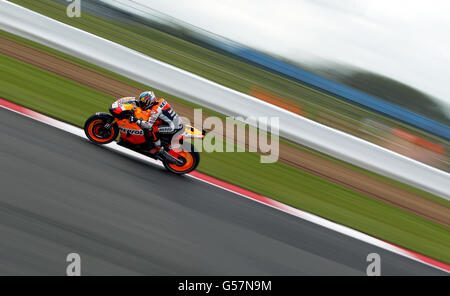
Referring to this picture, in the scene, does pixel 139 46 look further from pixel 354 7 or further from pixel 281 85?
pixel 354 7

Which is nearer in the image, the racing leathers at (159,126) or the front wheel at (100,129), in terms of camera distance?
the racing leathers at (159,126)

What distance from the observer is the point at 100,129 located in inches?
289

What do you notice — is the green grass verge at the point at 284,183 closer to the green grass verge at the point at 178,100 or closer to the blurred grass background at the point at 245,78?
the green grass verge at the point at 178,100

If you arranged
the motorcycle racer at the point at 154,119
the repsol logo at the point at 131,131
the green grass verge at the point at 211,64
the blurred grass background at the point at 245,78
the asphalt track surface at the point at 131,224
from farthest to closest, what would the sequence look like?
the green grass verge at the point at 211,64, the blurred grass background at the point at 245,78, the repsol logo at the point at 131,131, the motorcycle racer at the point at 154,119, the asphalt track surface at the point at 131,224

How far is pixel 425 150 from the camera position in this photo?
10.7 metres

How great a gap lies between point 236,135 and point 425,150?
431cm

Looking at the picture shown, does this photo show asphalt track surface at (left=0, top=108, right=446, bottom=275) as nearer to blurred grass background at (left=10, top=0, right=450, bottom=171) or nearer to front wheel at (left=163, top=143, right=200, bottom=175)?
front wheel at (left=163, top=143, right=200, bottom=175)

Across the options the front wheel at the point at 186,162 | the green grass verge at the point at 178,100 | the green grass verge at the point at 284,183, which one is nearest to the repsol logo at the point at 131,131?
the front wheel at the point at 186,162

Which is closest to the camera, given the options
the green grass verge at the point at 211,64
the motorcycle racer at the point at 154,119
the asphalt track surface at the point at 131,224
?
the asphalt track surface at the point at 131,224

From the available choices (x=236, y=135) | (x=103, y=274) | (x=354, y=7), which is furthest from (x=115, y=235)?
(x=354, y=7)

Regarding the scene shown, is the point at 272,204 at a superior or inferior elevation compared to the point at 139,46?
inferior

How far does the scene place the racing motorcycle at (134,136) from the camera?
722 cm

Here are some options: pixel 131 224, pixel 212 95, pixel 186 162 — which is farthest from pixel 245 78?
pixel 131 224

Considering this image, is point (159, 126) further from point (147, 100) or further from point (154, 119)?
point (147, 100)
